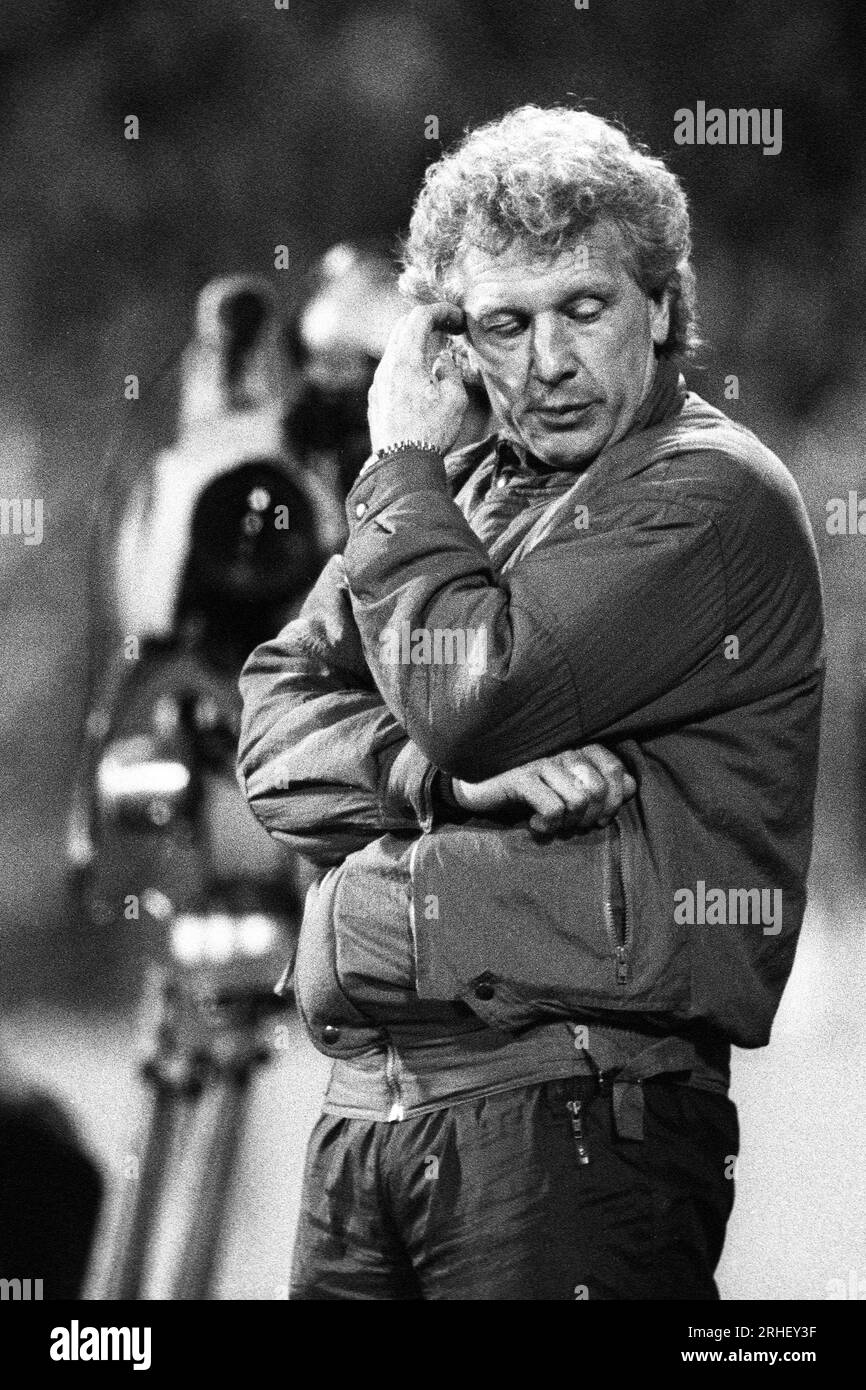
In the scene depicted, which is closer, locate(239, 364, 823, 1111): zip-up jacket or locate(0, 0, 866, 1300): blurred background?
locate(239, 364, 823, 1111): zip-up jacket

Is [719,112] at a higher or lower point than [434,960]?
higher

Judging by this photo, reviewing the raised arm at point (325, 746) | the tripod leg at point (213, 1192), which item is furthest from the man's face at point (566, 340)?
the tripod leg at point (213, 1192)

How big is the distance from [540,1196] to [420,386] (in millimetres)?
841

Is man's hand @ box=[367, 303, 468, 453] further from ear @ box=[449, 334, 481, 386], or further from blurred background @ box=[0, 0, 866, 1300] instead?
blurred background @ box=[0, 0, 866, 1300]

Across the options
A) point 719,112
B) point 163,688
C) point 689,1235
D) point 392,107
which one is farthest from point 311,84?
point 689,1235

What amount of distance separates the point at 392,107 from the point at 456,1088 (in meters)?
1.43

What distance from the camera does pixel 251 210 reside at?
2.71 meters

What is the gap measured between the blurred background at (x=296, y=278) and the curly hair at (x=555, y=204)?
1.61ft

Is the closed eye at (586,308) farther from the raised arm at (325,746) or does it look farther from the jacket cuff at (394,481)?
the raised arm at (325,746)

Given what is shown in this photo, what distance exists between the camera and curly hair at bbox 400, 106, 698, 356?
79.0 inches

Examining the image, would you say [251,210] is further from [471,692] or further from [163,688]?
[471,692]

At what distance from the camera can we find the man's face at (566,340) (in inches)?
79.2

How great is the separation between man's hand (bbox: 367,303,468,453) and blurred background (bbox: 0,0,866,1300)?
2.13ft

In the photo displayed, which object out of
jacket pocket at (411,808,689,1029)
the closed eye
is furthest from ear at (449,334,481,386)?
jacket pocket at (411,808,689,1029)
